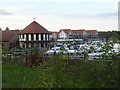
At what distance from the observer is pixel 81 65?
7125 mm

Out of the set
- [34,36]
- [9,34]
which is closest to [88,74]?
[34,36]

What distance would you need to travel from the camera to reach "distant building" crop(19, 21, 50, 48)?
2709 inches

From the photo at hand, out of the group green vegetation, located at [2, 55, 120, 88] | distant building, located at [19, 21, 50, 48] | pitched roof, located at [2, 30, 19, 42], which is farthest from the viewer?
pitched roof, located at [2, 30, 19, 42]

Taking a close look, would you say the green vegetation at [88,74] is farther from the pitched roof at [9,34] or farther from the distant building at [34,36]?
the pitched roof at [9,34]

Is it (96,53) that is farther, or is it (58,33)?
(58,33)

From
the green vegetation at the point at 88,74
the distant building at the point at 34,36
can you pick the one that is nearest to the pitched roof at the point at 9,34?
the distant building at the point at 34,36

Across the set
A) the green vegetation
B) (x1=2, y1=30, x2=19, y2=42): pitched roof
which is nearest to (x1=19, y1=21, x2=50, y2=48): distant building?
(x1=2, y1=30, x2=19, y2=42): pitched roof

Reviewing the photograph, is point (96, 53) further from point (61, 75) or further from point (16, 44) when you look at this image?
point (16, 44)

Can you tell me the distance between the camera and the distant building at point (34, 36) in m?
68.8

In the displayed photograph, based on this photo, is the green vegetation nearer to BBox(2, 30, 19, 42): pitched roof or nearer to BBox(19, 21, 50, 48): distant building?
BBox(19, 21, 50, 48): distant building

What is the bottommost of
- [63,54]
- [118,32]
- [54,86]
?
[54,86]

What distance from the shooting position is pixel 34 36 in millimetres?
69375

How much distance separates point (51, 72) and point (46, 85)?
43cm

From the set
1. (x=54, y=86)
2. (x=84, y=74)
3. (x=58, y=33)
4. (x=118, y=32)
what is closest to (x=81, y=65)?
(x=84, y=74)
